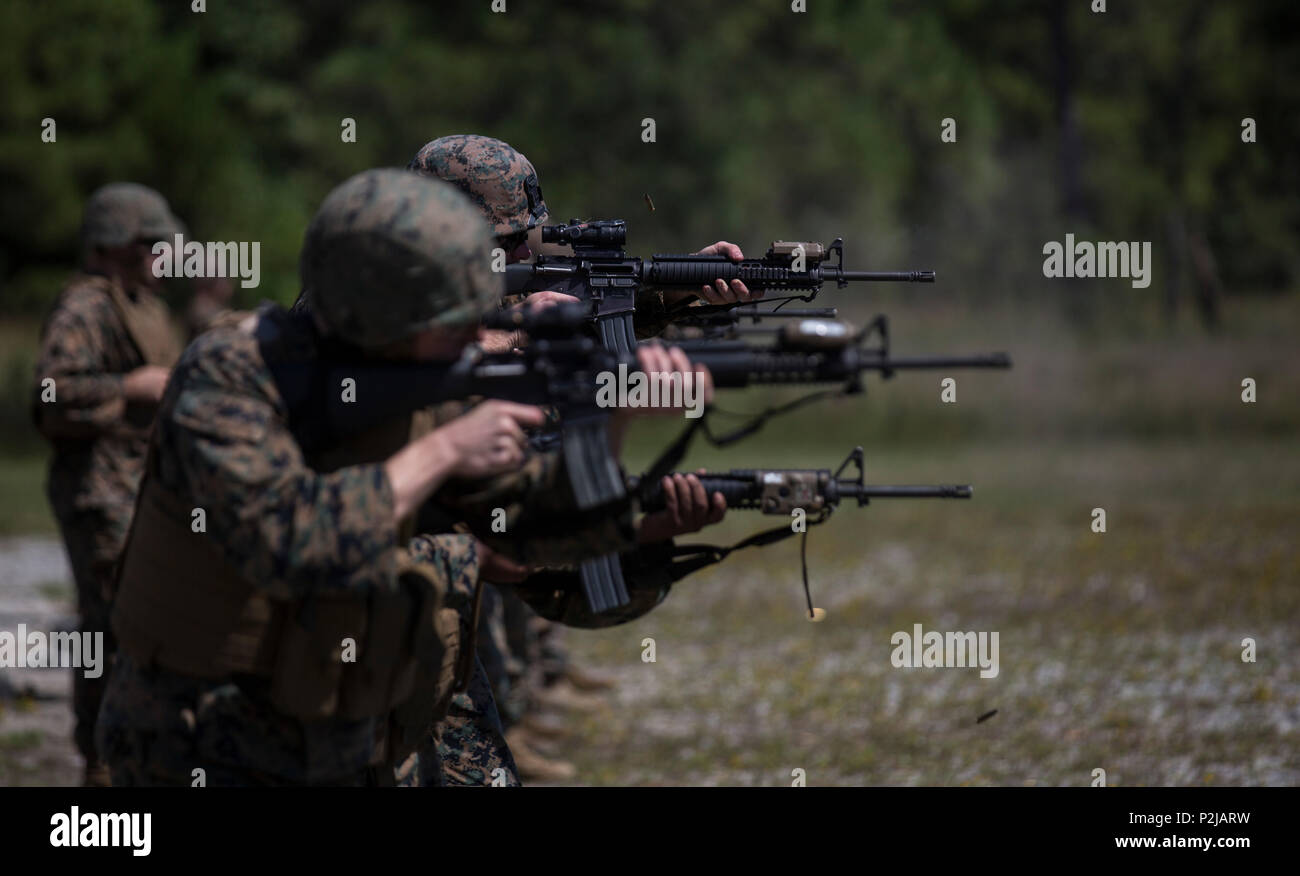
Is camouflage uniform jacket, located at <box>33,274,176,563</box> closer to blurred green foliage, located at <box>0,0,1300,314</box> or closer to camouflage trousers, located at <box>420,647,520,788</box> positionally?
camouflage trousers, located at <box>420,647,520,788</box>

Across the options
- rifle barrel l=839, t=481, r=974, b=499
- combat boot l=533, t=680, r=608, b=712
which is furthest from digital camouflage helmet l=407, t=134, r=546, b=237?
combat boot l=533, t=680, r=608, b=712

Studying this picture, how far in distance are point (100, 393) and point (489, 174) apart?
3399mm

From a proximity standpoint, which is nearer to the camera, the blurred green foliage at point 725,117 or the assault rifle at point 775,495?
the assault rifle at point 775,495

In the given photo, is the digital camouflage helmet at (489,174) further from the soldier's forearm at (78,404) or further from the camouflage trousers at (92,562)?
the camouflage trousers at (92,562)

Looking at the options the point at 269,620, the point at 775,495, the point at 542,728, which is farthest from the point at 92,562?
the point at 269,620

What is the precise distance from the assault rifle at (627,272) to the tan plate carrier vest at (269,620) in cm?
Answer: 217

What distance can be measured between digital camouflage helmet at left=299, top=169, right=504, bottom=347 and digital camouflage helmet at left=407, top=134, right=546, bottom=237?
1788mm

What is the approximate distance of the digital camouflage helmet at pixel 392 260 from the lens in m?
3.34

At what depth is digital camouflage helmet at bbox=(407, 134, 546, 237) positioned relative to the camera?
522 cm

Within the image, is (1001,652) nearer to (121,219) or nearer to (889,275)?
(889,275)

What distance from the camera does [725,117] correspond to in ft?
94.9

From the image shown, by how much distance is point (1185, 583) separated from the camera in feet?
40.4

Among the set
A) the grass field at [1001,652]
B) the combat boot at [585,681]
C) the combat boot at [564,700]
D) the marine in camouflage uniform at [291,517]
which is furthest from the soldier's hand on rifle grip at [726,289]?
the combat boot at [585,681]

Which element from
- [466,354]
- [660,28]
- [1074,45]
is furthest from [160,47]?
[466,354]
